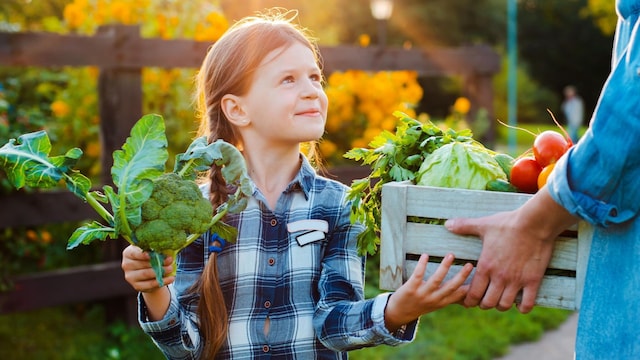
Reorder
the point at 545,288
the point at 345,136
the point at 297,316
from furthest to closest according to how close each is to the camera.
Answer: the point at 345,136
the point at 297,316
the point at 545,288

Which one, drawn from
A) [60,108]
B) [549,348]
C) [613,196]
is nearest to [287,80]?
[613,196]

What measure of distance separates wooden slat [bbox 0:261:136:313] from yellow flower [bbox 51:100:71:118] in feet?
5.33

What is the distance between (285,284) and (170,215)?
61cm

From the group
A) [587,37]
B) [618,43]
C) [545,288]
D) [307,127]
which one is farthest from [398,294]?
[587,37]

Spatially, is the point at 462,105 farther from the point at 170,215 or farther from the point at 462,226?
the point at 170,215

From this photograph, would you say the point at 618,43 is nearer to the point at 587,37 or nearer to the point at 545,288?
the point at 545,288

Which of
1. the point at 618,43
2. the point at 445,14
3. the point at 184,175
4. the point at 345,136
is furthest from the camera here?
the point at 445,14

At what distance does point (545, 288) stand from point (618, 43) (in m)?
0.60

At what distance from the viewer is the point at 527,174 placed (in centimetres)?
205

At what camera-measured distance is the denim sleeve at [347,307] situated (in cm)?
229

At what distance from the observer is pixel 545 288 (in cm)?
193

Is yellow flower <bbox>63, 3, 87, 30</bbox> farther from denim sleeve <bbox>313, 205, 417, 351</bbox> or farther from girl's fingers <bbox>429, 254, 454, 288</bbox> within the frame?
girl's fingers <bbox>429, 254, 454, 288</bbox>

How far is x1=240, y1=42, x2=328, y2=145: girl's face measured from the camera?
2451 mm

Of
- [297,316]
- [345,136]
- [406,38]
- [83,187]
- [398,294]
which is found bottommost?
[406,38]
